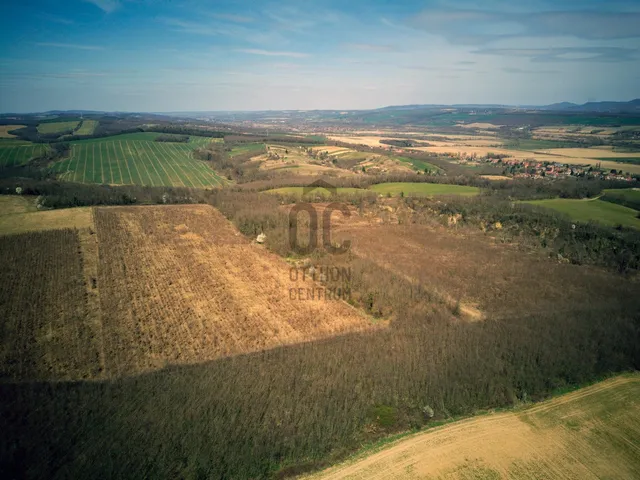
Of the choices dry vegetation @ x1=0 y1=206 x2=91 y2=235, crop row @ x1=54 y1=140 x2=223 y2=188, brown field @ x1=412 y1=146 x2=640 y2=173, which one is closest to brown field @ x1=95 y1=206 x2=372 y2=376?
dry vegetation @ x1=0 y1=206 x2=91 y2=235

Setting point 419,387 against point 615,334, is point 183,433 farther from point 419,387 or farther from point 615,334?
point 615,334

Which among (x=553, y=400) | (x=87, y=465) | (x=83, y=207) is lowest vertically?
(x=553, y=400)

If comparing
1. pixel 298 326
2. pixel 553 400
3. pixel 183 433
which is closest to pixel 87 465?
pixel 183 433

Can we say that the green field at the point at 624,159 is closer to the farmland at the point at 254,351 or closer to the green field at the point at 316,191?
the green field at the point at 316,191

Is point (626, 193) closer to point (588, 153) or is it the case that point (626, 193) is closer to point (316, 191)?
point (316, 191)

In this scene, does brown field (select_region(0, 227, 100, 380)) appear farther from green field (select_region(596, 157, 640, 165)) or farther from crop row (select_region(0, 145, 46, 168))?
green field (select_region(596, 157, 640, 165))

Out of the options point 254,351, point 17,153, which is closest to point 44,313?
point 254,351
